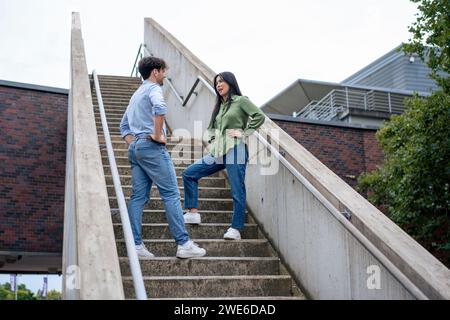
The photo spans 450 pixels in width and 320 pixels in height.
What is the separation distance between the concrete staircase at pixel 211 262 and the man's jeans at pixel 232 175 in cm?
25

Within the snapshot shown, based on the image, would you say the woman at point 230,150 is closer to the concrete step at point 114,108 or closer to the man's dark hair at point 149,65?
the man's dark hair at point 149,65

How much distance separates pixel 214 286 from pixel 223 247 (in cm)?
71

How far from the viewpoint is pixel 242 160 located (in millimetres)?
5219

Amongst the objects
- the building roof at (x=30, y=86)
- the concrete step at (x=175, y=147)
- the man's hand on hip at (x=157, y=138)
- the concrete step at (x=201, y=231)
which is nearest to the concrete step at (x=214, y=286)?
the concrete step at (x=201, y=231)

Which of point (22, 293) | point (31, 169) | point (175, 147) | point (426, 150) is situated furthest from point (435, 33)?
point (22, 293)

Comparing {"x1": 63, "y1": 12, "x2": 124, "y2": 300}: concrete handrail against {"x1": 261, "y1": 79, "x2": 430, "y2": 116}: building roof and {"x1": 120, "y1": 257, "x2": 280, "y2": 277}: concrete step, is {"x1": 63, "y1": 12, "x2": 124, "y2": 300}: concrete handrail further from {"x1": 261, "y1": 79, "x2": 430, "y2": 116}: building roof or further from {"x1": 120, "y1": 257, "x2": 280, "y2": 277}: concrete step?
{"x1": 261, "y1": 79, "x2": 430, "y2": 116}: building roof

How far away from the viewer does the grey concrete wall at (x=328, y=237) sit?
133 inches

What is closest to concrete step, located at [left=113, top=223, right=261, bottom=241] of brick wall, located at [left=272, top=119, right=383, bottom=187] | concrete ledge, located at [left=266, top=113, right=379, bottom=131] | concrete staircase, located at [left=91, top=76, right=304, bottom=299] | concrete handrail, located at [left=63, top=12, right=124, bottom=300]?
concrete staircase, located at [left=91, top=76, right=304, bottom=299]

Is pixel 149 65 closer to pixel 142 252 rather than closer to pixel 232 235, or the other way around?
pixel 142 252

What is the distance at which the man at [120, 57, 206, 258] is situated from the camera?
4562 millimetres

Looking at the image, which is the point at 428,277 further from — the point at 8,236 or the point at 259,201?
the point at 8,236

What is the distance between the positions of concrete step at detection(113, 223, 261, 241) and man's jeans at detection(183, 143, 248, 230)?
0.24 metres
